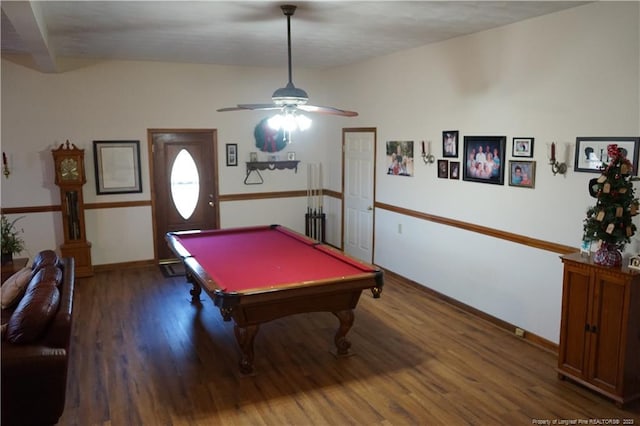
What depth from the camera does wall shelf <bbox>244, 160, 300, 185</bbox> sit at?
24.1ft

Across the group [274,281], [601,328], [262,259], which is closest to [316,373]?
[274,281]

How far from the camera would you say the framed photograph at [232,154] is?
7.19 meters

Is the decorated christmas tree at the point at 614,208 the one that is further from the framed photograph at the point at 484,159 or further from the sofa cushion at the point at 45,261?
the sofa cushion at the point at 45,261

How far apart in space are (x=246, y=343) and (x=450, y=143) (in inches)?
117

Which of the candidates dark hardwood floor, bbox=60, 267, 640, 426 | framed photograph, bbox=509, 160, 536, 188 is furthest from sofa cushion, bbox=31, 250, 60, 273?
framed photograph, bbox=509, 160, 536, 188

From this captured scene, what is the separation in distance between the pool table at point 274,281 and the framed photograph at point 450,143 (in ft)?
5.76

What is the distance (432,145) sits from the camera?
5477 mm

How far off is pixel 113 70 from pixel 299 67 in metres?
2.56

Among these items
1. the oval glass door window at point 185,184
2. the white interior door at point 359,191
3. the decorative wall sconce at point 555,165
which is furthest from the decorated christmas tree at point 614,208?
the oval glass door window at point 185,184

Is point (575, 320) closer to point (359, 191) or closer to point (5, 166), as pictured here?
point (359, 191)

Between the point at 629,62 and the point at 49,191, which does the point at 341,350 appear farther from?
the point at 49,191

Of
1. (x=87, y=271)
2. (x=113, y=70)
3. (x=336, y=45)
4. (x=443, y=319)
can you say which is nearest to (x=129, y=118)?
(x=113, y=70)

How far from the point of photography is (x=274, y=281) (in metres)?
3.68

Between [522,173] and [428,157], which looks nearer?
[522,173]
